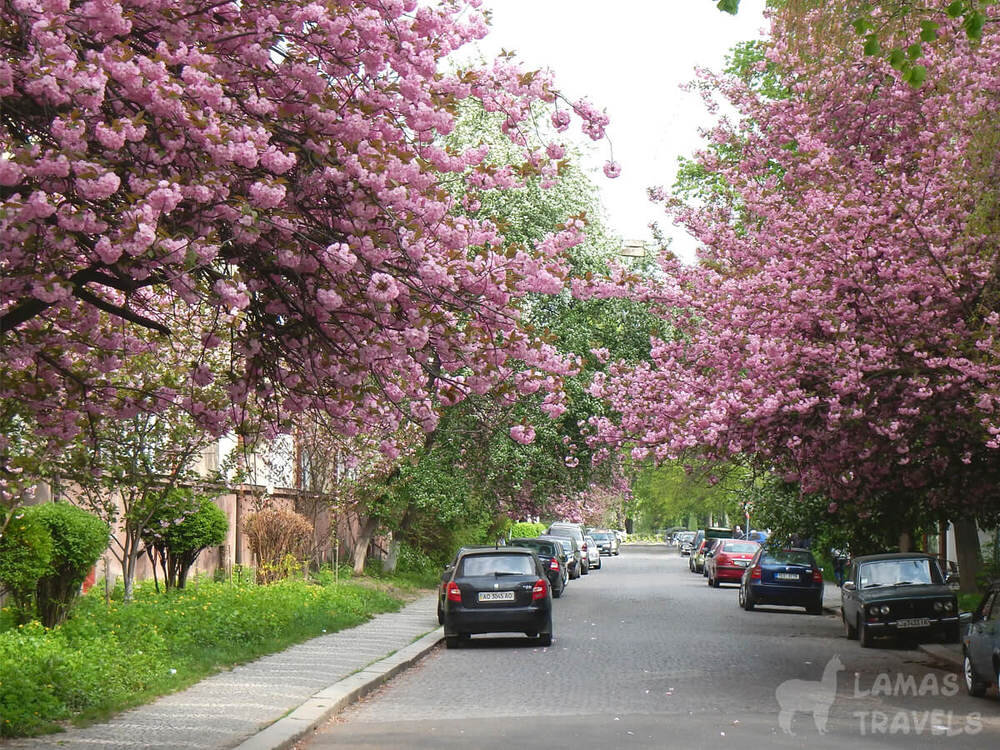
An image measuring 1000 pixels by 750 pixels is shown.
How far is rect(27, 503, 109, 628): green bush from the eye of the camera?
49.2 feet

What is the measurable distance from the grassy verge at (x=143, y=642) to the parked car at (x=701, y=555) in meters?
33.0

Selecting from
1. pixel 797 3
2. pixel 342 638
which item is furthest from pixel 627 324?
pixel 797 3

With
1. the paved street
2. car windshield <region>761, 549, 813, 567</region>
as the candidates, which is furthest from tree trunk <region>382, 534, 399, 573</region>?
the paved street

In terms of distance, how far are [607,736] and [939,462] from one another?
9141mm

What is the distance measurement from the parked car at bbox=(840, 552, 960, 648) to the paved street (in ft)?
1.44

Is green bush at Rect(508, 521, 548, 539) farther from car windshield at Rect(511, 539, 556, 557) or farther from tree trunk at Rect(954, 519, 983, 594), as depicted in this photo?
tree trunk at Rect(954, 519, 983, 594)

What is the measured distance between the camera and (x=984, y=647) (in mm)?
14125

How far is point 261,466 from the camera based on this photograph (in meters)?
32.3

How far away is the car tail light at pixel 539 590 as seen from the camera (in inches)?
863

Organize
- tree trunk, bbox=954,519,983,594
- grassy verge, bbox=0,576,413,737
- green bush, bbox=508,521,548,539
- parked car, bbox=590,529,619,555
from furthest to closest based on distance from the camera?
parked car, bbox=590,529,619,555 → green bush, bbox=508,521,548,539 → tree trunk, bbox=954,519,983,594 → grassy verge, bbox=0,576,413,737

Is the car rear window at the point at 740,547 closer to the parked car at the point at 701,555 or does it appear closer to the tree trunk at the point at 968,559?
the parked car at the point at 701,555

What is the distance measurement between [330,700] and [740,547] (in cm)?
3579

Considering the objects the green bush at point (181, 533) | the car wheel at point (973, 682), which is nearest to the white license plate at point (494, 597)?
the green bush at point (181, 533)

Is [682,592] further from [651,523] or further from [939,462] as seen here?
[651,523]
